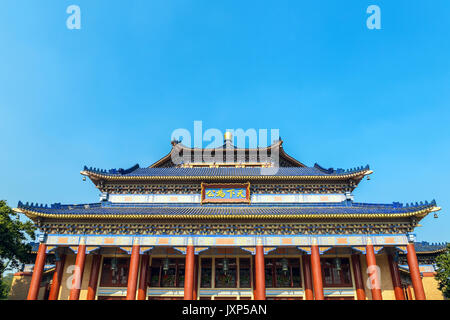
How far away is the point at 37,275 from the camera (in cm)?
1628

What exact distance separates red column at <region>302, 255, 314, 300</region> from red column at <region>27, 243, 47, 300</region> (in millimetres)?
15898

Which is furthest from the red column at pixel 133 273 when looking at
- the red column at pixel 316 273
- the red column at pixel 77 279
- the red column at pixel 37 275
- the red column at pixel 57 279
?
the red column at pixel 316 273

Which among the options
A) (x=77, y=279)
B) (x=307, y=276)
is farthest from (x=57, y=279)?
(x=307, y=276)

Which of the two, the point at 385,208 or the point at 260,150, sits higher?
the point at 260,150

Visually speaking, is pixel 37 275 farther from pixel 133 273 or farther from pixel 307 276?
pixel 307 276

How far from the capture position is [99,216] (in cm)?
1712

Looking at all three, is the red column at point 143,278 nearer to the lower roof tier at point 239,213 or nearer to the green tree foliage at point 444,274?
the lower roof tier at point 239,213

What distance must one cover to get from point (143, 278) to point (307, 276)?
34.5 ft
